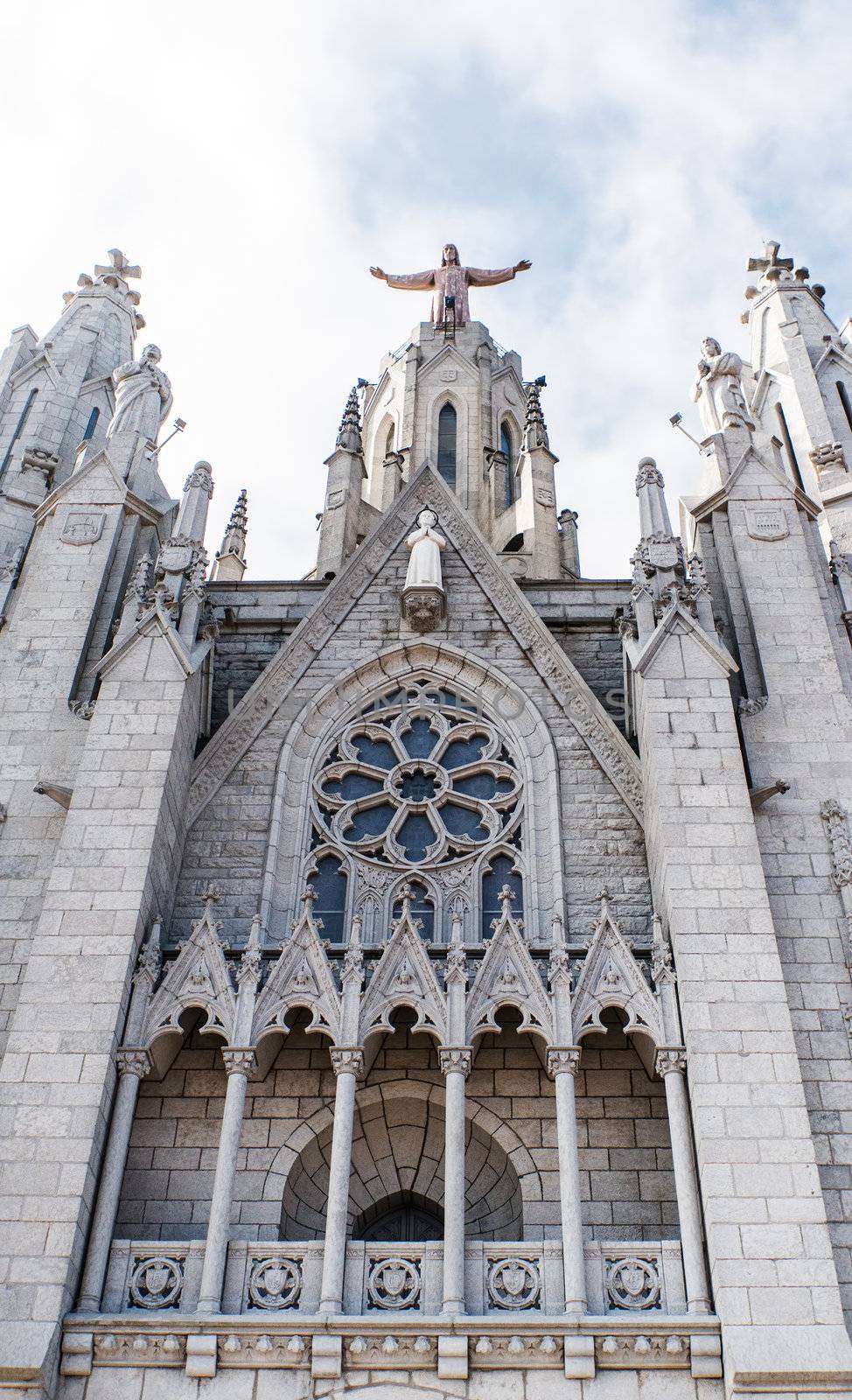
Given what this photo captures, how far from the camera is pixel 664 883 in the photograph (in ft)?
43.2

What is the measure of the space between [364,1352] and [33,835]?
234 inches

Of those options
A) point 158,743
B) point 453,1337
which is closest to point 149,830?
point 158,743

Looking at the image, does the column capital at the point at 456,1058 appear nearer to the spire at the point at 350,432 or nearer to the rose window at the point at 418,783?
the rose window at the point at 418,783

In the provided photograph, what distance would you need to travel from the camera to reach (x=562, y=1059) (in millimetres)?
12234

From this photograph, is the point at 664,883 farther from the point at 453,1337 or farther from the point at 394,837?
the point at 453,1337

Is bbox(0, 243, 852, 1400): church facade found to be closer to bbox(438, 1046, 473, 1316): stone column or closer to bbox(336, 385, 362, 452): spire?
bbox(438, 1046, 473, 1316): stone column

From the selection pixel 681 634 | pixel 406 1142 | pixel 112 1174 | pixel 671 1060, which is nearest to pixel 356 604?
pixel 681 634

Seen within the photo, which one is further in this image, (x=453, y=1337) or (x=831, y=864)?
(x=831, y=864)

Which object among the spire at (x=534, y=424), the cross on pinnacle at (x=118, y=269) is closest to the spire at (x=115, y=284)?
the cross on pinnacle at (x=118, y=269)

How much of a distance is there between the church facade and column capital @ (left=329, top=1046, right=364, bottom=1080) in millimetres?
29

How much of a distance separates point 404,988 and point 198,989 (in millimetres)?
1761

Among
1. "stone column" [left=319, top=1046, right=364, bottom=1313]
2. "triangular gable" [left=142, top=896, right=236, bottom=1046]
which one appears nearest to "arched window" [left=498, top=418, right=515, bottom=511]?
"triangular gable" [left=142, top=896, right=236, bottom=1046]

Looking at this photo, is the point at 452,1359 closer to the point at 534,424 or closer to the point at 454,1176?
the point at 454,1176

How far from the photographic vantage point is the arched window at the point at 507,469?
25.0 metres
